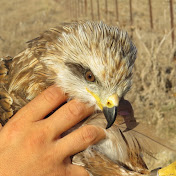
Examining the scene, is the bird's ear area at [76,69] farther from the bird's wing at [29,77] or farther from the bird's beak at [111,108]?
the bird's beak at [111,108]

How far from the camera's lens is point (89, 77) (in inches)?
101

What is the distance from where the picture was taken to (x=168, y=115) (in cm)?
602

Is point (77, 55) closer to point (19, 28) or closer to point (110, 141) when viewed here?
point (110, 141)

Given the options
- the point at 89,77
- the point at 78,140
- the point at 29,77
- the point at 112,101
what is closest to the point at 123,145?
the point at 78,140

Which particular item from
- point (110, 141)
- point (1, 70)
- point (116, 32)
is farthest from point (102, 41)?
point (1, 70)

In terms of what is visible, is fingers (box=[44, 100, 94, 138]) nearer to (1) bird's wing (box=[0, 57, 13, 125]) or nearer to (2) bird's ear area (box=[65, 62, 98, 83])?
(2) bird's ear area (box=[65, 62, 98, 83])

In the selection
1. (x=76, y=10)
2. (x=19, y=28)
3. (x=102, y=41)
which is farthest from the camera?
(x=76, y=10)

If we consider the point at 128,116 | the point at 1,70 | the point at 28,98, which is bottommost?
the point at 128,116

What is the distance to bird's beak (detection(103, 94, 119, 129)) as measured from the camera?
7.82 feet

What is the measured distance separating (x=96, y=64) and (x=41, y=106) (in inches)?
21.6

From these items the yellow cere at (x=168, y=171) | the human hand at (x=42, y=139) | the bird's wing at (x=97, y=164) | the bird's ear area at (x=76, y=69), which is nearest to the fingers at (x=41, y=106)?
the human hand at (x=42, y=139)

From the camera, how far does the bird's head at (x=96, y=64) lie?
2.44 m

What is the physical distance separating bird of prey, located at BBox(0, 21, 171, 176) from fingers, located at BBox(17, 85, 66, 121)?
15 centimetres

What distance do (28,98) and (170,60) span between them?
15.3 ft
